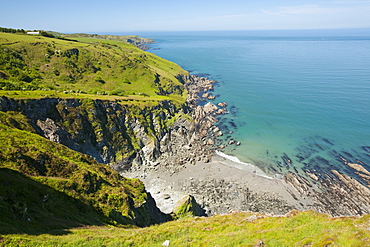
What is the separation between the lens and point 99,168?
43.1m

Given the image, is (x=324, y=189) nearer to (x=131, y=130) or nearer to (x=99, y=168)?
(x=99, y=168)

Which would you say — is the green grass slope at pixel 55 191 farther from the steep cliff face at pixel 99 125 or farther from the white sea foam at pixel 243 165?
the white sea foam at pixel 243 165

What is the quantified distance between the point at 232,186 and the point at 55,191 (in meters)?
45.2

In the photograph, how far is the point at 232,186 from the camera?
60.8 metres

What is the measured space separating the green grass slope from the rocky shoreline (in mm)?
16641

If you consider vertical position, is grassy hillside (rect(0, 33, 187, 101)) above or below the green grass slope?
above

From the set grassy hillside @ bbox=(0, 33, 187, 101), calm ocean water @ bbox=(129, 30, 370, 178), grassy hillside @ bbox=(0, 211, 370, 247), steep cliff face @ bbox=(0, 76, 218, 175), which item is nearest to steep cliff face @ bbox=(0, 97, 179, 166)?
steep cliff face @ bbox=(0, 76, 218, 175)

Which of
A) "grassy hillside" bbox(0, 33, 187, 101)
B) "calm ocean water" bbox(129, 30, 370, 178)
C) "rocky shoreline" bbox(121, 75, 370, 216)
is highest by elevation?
"grassy hillside" bbox(0, 33, 187, 101)

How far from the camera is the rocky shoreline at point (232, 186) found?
53.2 meters

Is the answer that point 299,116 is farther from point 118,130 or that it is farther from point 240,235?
point 240,235

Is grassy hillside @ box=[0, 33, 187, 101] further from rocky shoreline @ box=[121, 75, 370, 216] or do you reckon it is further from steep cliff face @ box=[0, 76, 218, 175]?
rocky shoreline @ box=[121, 75, 370, 216]

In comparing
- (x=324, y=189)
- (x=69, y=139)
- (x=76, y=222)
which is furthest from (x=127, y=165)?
(x=324, y=189)

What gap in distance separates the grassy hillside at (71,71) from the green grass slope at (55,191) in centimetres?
4094

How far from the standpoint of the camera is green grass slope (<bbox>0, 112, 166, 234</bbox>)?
951 inches
